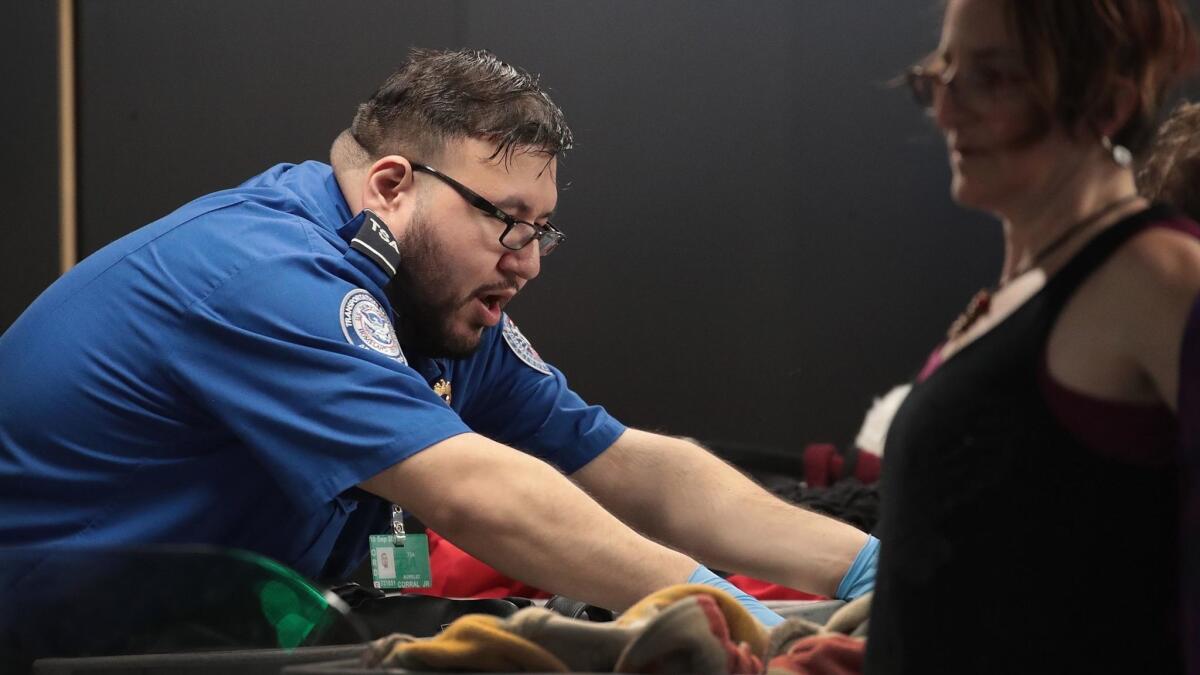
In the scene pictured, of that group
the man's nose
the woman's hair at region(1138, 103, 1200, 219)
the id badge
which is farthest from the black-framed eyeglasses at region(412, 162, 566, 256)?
the woman's hair at region(1138, 103, 1200, 219)

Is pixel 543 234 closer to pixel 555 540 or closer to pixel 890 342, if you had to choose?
pixel 555 540

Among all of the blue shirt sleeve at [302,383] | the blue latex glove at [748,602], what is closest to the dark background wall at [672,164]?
the blue shirt sleeve at [302,383]

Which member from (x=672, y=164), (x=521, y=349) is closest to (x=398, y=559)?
(x=521, y=349)

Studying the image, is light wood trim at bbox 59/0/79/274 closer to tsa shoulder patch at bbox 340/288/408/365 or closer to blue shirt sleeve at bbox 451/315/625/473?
blue shirt sleeve at bbox 451/315/625/473

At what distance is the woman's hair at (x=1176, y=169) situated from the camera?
1328mm

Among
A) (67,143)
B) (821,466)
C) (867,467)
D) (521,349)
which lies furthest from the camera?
(821,466)

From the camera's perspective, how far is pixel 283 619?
102 centimetres

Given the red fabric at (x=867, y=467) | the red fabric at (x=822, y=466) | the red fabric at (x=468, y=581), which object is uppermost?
the red fabric at (x=468, y=581)

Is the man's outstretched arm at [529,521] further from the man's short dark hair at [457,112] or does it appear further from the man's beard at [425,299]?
the man's short dark hair at [457,112]

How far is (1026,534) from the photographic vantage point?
2.60 feet

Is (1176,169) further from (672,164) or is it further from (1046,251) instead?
(672,164)

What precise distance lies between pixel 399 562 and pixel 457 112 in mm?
561

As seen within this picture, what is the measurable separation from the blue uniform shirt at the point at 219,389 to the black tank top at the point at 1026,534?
0.64 meters

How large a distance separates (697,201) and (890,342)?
59 centimetres
